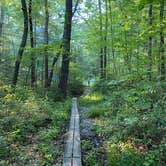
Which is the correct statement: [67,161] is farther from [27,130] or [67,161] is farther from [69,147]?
[27,130]

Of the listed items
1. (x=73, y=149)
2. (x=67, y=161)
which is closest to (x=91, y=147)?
(x=73, y=149)

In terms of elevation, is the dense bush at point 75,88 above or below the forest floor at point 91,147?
above

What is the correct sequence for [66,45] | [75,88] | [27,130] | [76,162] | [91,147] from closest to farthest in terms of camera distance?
[76,162] < [91,147] < [27,130] < [66,45] < [75,88]

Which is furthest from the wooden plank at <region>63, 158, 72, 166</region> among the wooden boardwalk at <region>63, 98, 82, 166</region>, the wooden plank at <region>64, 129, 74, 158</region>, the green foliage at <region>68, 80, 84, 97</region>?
the green foliage at <region>68, 80, 84, 97</region>

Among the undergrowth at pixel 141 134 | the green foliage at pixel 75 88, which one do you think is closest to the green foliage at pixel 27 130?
the undergrowth at pixel 141 134

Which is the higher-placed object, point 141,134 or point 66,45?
point 66,45

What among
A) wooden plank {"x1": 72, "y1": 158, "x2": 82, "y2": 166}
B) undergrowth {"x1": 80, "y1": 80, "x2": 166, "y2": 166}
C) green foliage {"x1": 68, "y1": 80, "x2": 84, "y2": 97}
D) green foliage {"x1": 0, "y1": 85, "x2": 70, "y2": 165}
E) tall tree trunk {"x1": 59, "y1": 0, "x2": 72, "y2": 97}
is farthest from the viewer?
green foliage {"x1": 68, "y1": 80, "x2": 84, "y2": 97}

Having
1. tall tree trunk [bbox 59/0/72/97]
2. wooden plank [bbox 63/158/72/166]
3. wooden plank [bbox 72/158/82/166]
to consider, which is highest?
tall tree trunk [bbox 59/0/72/97]

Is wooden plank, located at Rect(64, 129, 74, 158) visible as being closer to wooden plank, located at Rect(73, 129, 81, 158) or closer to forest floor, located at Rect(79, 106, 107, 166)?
wooden plank, located at Rect(73, 129, 81, 158)

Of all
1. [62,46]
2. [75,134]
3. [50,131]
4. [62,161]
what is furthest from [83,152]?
[62,46]

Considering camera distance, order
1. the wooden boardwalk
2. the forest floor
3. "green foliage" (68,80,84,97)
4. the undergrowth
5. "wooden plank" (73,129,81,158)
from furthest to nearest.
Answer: "green foliage" (68,80,84,97) → "wooden plank" (73,129,81,158) → the forest floor → the wooden boardwalk → the undergrowth

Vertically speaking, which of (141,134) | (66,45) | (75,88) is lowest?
(141,134)

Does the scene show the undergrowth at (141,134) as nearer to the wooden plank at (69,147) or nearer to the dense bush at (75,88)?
the wooden plank at (69,147)

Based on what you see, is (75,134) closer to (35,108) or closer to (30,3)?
(35,108)
